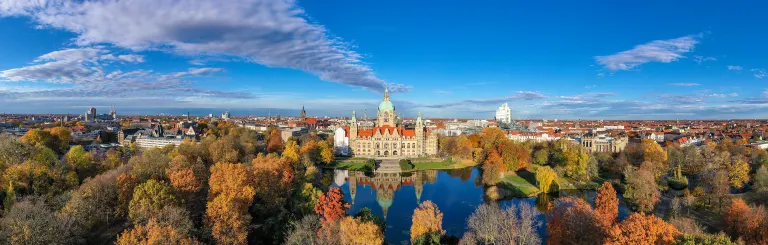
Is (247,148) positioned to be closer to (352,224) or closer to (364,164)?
(364,164)

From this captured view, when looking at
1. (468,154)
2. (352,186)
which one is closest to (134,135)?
(352,186)

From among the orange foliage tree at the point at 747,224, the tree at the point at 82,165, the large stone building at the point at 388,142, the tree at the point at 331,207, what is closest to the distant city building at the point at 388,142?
the large stone building at the point at 388,142

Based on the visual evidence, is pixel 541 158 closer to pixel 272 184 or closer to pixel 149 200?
pixel 272 184

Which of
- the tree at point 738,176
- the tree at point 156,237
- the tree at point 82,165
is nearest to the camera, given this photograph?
the tree at point 156,237

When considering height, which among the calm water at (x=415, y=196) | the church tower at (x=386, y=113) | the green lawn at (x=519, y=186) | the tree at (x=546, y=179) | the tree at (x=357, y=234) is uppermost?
the church tower at (x=386, y=113)

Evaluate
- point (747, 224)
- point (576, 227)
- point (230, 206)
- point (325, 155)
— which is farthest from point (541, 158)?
point (230, 206)

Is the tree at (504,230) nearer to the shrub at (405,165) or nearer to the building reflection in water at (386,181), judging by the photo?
the building reflection in water at (386,181)

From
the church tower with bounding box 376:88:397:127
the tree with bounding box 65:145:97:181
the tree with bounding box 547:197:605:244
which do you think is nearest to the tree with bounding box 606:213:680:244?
the tree with bounding box 547:197:605:244
